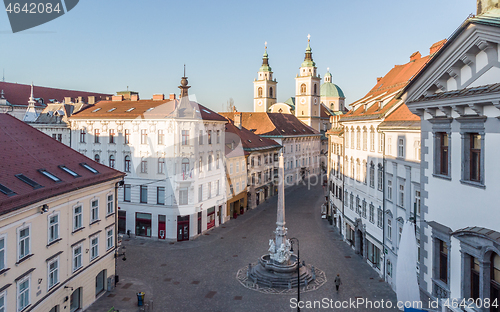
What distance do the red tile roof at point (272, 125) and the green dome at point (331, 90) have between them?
2561 inches

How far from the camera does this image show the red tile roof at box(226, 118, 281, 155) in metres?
53.2

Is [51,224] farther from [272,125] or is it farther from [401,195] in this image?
[272,125]

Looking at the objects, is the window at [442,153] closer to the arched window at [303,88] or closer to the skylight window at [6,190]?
the skylight window at [6,190]

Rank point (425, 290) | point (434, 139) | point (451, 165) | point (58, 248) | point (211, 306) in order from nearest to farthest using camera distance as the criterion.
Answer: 1. point (451, 165)
2. point (434, 139)
3. point (425, 290)
4. point (58, 248)
5. point (211, 306)

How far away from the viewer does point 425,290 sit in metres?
13.7

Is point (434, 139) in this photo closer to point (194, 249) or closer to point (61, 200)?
point (61, 200)

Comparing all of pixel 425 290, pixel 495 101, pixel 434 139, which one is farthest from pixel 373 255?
pixel 495 101

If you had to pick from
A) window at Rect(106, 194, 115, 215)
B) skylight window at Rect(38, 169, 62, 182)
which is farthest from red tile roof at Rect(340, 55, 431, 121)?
skylight window at Rect(38, 169, 62, 182)

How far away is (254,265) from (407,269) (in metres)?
19.8

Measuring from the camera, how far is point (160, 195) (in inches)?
1586

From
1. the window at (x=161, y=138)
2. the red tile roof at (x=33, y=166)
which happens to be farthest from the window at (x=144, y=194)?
the red tile roof at (x=33, y=166)

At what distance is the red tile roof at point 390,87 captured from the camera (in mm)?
29750

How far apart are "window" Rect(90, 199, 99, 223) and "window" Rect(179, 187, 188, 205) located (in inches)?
600

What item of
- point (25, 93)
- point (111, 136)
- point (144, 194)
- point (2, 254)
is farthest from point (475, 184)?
point (25, 93)
